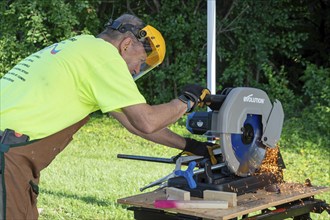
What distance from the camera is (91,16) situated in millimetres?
11609

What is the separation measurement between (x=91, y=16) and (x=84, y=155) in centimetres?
427

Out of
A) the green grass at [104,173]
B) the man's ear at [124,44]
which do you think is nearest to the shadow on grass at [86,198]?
the green grass at [104,173]

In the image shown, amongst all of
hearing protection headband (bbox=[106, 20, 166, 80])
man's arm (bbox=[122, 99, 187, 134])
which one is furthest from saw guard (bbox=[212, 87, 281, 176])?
hearing protection headband (bbox=[106, 20, 166, 80])

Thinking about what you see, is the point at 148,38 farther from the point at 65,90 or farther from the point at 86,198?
the point at 86,198

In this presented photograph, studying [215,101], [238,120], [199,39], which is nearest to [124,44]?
[215,101]

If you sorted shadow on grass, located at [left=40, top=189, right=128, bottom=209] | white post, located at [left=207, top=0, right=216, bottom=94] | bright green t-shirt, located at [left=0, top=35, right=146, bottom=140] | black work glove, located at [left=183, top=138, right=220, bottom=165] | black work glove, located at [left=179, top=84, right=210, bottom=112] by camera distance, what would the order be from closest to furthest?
bright green t-shirt, located at [left=0, top=35, right=146, bottom=140] < black work glove, located at [left=179, top=84, right=210, bottom=112] < black work glove, located at [left=183, top=138, right=220, bottom=165] < shadow on grass, located at [left=40, top=189, right=128, bottom=209] < white post, located at [left=207, top=0, right=216, bottom=94]

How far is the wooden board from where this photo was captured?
268 centimetres

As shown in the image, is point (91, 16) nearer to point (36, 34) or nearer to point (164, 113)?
point (36, 34)

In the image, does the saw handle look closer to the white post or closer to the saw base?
the saw base

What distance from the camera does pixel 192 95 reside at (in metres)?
2.88

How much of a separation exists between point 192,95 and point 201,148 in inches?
17.0

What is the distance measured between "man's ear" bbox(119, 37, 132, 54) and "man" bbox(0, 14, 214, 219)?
0.09 m

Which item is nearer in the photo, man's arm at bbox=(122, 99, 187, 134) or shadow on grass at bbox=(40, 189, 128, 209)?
man's arm at bbox=(122, 99, 187, 134)

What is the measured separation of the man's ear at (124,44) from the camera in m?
2.75
